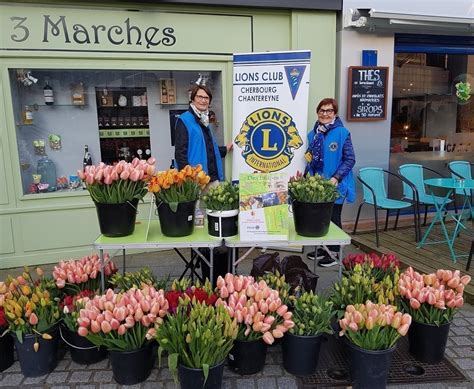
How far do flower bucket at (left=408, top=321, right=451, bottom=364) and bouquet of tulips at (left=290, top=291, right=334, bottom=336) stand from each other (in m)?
0.58

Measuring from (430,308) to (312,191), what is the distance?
3.37 feet

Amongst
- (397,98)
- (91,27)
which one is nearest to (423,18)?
(397,98)

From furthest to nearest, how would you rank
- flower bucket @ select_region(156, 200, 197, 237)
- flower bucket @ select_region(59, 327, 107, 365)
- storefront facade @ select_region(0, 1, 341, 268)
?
storefront facade @ select_region(0, 1, 341, 268) → flower bucket @ select_region(156, 200, 197, 237) → flower bucket @ select_region(59, 327, 107, 365)

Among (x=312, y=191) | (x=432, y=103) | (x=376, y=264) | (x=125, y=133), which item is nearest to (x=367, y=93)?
(x=432, y=103)

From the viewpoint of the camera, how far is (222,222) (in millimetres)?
2756

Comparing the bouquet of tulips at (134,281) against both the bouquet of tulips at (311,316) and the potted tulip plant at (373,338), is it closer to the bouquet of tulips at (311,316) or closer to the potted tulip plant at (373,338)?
the bouquet of tulips at (311,316)

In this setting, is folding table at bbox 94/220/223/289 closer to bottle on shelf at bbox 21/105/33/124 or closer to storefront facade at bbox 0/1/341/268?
storefront facade at bbox 0/1/341/268

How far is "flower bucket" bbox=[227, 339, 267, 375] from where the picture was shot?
2469 millimetres

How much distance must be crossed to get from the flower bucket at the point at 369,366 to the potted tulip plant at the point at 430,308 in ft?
1.29

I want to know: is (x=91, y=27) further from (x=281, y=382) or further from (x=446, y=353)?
(x=446, y=353)

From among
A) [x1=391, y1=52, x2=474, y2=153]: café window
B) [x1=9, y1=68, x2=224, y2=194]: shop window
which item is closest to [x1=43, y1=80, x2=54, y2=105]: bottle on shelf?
[x1=9, y1=68, x2=224, y2=194]: shop window

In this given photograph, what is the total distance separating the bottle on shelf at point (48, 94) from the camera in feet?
15.5

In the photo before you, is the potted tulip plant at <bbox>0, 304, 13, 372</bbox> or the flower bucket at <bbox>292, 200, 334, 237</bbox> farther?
the flower bucket at <bbox>292, 200, 334, 237</bbox>

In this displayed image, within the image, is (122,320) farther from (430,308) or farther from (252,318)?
(430,308)
